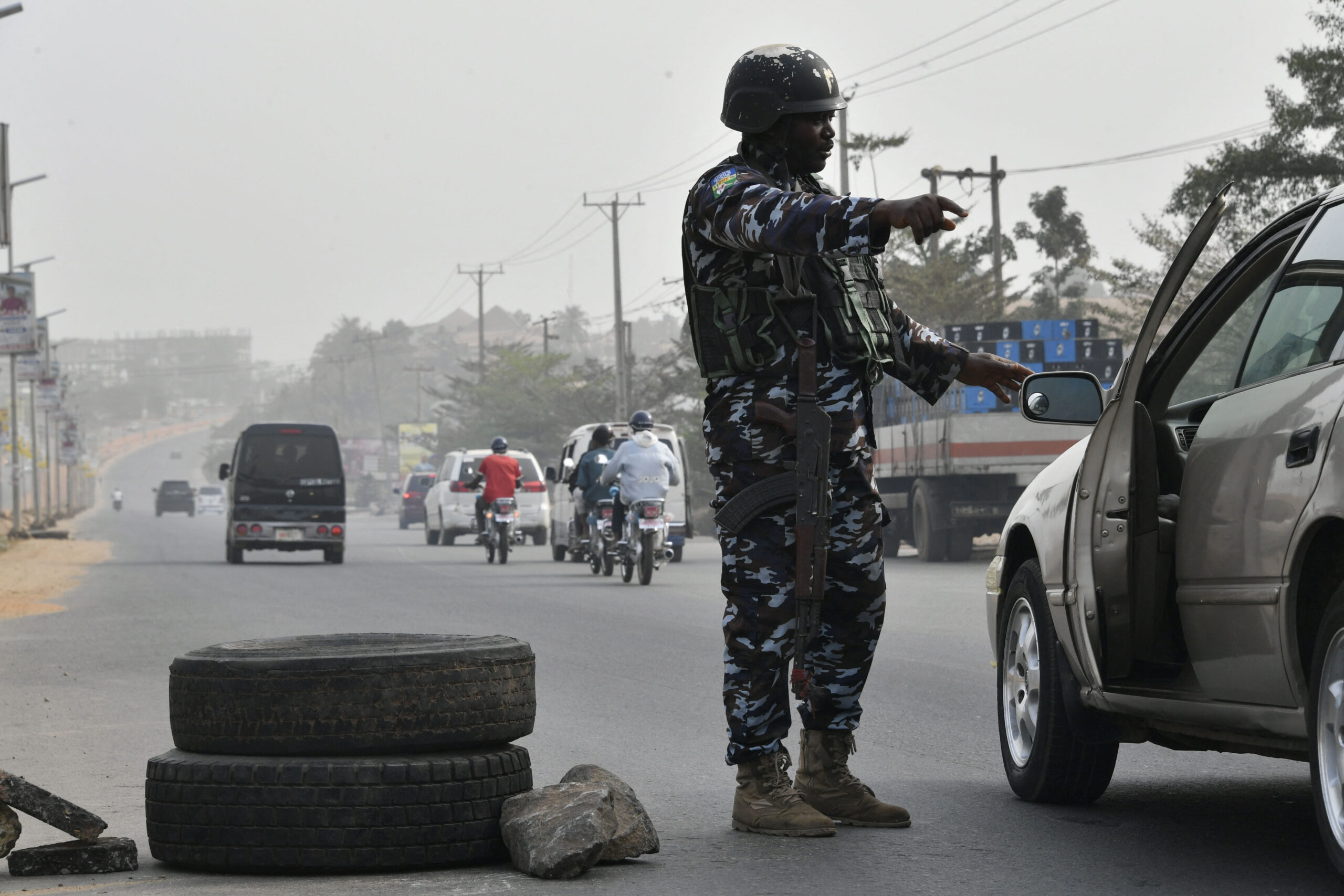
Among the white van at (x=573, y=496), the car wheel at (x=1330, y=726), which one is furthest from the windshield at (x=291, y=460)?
the car wheel at (x=1330, y=726)

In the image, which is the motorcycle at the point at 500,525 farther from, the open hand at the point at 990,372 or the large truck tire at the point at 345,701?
the large truck tire at the point at 345,701

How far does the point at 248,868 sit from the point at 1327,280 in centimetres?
306

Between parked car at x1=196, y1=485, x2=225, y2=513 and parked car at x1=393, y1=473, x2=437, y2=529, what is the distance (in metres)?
45.0

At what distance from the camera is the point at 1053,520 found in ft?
17.1

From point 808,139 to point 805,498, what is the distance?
39.2 inches

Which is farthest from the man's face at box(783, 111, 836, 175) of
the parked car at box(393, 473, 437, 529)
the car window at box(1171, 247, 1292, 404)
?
the parked car at box(393, 473, 437, 529)

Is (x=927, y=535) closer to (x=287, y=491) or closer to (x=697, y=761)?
(x=287, y=491)

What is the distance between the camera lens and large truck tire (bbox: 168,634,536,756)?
4.34m

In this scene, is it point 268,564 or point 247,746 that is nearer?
point 247,746

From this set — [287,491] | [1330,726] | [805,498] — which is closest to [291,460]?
[287,491]

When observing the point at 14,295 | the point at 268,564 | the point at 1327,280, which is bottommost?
the point at 268,564

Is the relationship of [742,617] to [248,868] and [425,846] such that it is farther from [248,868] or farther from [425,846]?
[248,868]

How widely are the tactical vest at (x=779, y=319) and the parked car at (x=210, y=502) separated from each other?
100 meters

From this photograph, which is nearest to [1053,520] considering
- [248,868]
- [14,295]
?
[248,868]
